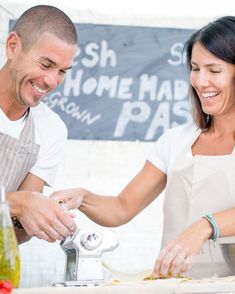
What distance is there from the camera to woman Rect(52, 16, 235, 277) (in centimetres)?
246

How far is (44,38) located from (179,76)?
2.04 meters

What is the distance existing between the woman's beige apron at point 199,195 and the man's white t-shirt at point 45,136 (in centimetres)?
41

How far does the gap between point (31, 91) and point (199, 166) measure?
0.61m

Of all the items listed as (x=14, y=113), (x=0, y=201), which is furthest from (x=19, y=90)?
(x=0, y=201)

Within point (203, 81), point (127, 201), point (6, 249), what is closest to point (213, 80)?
point (203, 81)

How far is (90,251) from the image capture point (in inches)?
79.7

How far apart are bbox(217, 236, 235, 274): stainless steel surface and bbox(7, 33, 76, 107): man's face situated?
2.47 ft

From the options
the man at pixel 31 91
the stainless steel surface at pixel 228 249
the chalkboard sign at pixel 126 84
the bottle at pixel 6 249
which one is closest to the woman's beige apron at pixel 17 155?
the man at pixel 31 91

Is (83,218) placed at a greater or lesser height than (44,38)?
lesser

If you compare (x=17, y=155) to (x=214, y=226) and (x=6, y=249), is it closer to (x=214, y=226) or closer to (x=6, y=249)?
(x=214, y=226)

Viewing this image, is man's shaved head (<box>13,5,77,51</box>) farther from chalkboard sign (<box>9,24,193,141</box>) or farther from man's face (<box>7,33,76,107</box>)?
chalkboard sign (<box>9,24,193,141</box>)

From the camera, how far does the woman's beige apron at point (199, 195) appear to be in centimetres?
241

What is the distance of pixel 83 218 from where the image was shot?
176 inches

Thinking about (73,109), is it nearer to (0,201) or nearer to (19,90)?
(19,90)
